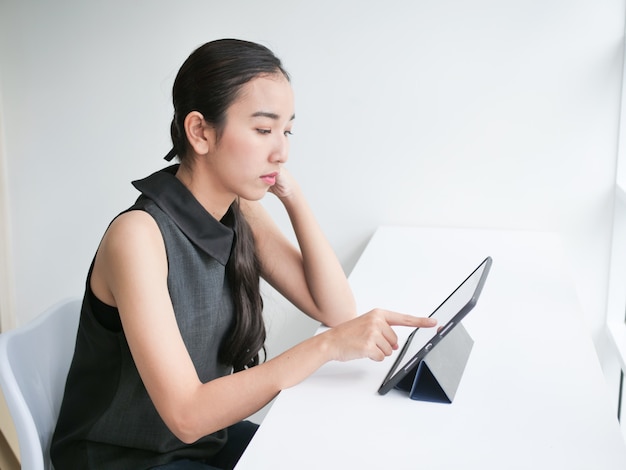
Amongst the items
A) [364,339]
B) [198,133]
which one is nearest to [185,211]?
[198,133]

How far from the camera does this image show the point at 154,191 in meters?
1.22

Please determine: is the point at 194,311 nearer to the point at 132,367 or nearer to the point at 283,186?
the point at 132,367

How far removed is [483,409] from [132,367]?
0.53m

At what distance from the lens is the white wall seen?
1957 mm

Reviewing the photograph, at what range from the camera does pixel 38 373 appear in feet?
4.20

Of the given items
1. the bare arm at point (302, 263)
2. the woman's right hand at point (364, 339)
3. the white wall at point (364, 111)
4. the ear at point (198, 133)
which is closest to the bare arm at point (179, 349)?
the woman's right hand at point (364, 339)

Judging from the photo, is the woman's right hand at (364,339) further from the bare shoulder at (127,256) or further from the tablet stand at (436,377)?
the bare shoulder at (127,256)

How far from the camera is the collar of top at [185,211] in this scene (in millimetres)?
1221

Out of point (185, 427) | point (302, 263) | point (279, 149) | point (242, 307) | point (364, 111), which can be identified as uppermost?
point (364, 111)

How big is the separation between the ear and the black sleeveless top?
0.07 meters

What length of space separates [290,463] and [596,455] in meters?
0.36

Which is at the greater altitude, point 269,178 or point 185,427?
point 269,178

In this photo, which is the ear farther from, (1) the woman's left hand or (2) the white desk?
(2) the white desk

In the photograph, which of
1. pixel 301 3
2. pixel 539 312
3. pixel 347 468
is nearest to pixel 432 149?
pixel 301 3
